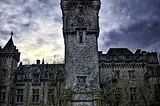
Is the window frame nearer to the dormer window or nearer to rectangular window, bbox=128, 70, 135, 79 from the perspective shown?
the dormer window

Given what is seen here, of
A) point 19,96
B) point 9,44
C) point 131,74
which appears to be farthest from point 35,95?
point 131,74

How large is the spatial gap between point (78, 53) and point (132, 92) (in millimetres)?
12039

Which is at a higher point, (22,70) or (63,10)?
(63,10)

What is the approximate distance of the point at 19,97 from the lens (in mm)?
32438

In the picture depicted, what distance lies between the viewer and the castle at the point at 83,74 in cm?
2981

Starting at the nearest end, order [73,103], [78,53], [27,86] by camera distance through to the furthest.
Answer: [73,103] < [78,53] < [27,86]

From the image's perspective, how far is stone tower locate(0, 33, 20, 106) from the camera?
3132 cm

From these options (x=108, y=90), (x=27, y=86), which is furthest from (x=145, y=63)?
(x=27, y=86)

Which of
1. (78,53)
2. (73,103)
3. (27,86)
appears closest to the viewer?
(73,103)

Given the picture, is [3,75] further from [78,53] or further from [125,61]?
[125,61]

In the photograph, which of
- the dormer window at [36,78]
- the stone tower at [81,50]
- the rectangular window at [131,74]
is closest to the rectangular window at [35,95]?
the dormer window at [36,78]

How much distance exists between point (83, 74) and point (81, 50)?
158 inches

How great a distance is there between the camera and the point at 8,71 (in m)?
32.6

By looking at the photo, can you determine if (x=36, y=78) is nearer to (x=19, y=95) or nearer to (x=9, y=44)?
(x=19, y=95)
